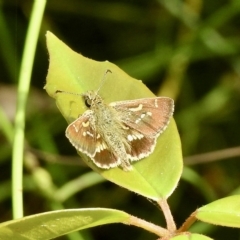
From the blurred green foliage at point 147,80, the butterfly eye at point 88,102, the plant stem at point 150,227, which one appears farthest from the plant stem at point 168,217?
the blurred green foliage at point 147,80

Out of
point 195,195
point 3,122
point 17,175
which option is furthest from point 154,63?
point 17,175

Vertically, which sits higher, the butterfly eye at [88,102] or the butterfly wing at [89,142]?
the butterfly eye at [88,102]

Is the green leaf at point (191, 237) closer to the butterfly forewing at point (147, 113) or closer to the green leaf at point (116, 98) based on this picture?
the green leaf at point (116, 98)

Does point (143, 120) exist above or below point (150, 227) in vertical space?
above

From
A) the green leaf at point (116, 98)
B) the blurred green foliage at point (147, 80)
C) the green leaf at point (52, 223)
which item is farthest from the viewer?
the blurred green foliage at point (147, 80)

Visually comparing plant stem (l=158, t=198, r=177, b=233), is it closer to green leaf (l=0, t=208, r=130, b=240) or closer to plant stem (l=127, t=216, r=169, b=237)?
plant stem (l=127, t=216, r=169, b=237)

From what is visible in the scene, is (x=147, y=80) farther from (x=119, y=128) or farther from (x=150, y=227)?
(x=150, y=227)

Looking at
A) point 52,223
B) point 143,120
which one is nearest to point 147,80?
point 143,120
